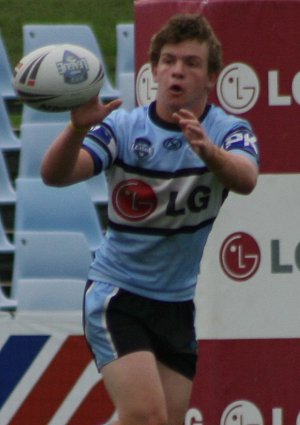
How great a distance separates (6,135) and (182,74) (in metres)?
4.10

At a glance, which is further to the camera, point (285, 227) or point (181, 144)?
point (285, 227)

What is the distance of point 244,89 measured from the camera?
16.6 ft

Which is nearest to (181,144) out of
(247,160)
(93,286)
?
(247,160)

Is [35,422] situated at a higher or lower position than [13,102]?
higher

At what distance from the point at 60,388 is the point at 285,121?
1265mm

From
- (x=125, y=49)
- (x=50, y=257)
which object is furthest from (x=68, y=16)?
(x=50, y=257)

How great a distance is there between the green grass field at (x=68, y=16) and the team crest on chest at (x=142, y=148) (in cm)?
657

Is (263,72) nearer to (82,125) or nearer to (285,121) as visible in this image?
(285,121)

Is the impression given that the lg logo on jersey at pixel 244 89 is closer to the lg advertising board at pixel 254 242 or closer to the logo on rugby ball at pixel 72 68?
the lg advertising board at pixel 254 242

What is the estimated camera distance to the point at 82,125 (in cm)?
399

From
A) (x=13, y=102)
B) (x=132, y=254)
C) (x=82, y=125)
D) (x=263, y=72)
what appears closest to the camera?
(x=82, y=125)

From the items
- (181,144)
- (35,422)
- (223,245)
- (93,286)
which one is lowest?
(35,422)

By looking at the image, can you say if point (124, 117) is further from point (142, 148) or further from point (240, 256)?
point (240, 256)

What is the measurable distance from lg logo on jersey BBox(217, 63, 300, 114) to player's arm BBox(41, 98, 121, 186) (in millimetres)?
1065
